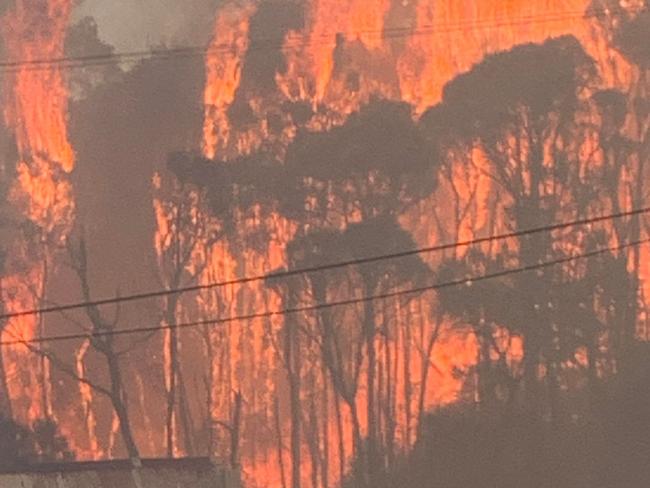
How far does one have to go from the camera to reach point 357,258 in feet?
15.7

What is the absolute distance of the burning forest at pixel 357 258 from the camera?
4.73m

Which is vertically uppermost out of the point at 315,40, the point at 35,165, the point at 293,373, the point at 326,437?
the point at 315,40

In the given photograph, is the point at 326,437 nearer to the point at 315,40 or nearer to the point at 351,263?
the point at 351,263

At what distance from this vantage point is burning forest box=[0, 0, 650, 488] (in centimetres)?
473

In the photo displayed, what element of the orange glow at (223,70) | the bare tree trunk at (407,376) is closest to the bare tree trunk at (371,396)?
the bare tree trunk at (407,376)

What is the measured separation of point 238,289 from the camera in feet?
15.8

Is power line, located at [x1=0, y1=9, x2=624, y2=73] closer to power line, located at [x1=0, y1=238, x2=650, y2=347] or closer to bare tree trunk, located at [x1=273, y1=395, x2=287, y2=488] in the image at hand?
power line, located at [x1=0, y1=238, x2=650, y2=347]

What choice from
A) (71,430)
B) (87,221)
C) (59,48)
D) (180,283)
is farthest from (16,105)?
(71,430)

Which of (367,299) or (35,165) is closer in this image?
(367,299)

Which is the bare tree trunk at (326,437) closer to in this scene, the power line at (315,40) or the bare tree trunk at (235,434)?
the bare tree trunk at (235,434)

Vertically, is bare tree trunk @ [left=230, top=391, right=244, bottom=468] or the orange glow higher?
the orange glow

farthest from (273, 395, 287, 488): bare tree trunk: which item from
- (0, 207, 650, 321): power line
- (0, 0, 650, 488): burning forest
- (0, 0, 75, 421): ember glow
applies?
(0, 0, 75, 421): ember glow

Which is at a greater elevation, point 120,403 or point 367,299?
point 367,299

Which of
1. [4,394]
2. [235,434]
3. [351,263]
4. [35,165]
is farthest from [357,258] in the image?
[4,394]
